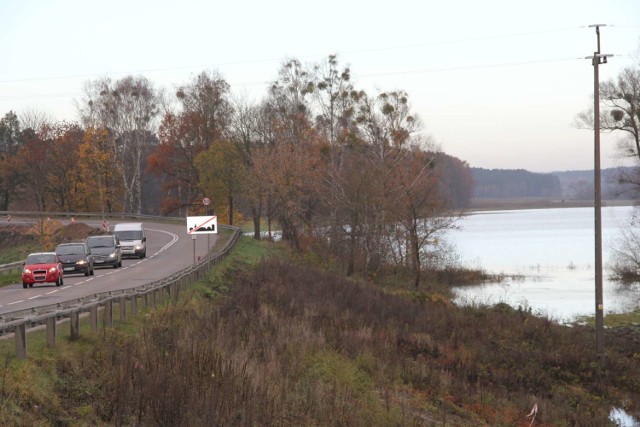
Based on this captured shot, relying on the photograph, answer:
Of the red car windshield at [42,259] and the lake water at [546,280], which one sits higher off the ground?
the red car windshield at [42,259]

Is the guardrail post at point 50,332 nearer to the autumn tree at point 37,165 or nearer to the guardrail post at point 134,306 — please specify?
the guardrail post at point 134,306

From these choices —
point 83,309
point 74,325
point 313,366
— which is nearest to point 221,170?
point 313,366

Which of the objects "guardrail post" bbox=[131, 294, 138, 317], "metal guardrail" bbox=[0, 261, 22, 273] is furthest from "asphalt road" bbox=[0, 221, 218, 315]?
"guardrail post" bbox=[131, 294, 138, 317]

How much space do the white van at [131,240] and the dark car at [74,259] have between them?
11.4 m

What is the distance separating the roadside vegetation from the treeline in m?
19.3

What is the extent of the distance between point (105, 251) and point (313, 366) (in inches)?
1032

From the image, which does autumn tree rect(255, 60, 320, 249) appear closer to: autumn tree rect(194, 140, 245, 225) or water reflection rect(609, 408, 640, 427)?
autumn tree rect(194, 140, 245, 225)

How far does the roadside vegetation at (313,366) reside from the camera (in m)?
12.2

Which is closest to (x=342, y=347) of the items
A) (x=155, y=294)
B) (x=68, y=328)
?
(x=155, y=294)

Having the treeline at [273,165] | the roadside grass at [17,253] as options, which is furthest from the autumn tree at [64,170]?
the roadside grass at [17,253]

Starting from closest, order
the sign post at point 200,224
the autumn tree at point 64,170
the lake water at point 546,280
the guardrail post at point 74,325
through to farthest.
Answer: the guardrail post at point 74,325, the sign post at point 200,224, the lake water at point 546,280, the autumn tree at point 64,170

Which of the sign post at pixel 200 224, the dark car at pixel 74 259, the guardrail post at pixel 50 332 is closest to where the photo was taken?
the guardrail post at pixel 50 332

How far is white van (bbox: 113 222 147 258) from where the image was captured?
51.2 m

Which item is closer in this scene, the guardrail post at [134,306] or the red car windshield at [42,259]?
the guardrail post at [134,306]
